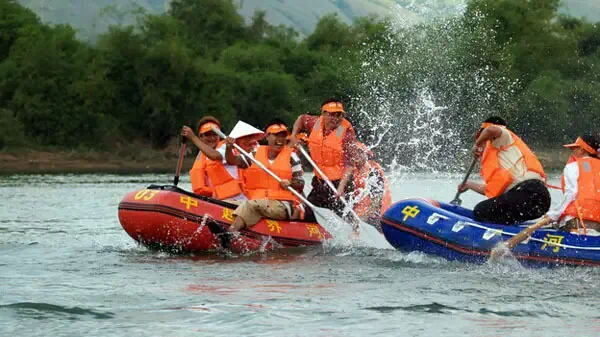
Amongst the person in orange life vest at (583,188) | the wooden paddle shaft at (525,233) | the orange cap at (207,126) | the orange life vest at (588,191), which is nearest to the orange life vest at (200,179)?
the orange cap at (207,126)

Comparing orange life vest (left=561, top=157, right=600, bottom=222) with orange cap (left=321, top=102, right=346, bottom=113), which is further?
orange cap (left=321, top=102, right=346, bottom=113)

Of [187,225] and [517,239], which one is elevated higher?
[517,239]

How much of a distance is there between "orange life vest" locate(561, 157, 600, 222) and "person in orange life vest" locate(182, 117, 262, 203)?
4.27m

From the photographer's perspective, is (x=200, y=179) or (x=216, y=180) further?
(x=200, y=179)

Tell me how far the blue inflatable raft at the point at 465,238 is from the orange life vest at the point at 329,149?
1.76 meters

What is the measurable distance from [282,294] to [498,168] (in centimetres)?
307

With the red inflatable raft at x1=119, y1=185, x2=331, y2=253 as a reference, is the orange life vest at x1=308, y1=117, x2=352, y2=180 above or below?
above

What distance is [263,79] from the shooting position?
59531 millimetres

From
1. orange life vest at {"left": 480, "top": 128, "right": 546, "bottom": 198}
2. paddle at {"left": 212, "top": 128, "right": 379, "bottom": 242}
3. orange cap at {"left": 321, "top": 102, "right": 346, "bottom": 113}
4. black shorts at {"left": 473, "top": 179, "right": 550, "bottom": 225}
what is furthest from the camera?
orange cap at {"left": 321, "top": 102, "right": 346, "bottom": 113}

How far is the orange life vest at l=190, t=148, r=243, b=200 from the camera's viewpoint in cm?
1545

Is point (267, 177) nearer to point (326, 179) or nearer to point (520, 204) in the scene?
point (326, 179)

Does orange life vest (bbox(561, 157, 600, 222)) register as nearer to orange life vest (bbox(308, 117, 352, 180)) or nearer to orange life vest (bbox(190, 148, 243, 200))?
orange life vest (bbox(308, 117, 352, 180))

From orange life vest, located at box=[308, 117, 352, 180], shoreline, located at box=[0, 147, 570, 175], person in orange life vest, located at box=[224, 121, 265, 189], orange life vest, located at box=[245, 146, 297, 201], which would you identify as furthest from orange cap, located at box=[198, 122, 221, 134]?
shoreline, located at box=[0, 147, 570, 175]

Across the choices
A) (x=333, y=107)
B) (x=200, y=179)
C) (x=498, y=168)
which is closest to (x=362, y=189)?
(x=333, y=107)
